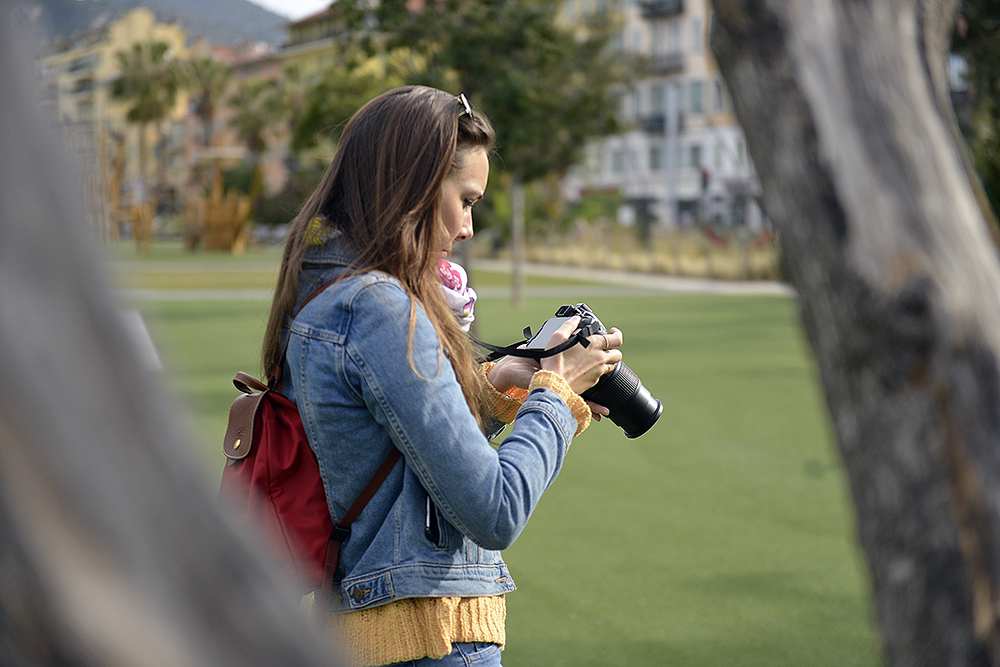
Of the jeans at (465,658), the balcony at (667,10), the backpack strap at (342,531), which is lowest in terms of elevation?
the jeans at (465,658)

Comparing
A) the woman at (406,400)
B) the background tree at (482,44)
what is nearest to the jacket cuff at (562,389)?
the woman at (406,400)

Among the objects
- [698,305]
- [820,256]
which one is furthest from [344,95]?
[820,256]

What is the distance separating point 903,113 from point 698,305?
686 inches

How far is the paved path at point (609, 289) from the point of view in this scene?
63.5 ft

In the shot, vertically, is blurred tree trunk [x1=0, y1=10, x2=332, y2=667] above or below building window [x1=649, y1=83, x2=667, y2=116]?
above

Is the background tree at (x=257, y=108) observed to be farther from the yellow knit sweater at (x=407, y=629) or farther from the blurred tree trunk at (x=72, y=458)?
the blurred tree trunk at (x=72, y=458)

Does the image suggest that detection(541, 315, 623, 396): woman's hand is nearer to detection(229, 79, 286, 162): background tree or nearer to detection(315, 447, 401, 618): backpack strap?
detection(315, 447, 401, 618): backpack strap

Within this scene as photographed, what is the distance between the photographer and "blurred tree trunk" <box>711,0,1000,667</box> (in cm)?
85

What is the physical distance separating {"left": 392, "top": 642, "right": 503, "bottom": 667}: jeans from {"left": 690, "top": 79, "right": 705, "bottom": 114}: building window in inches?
2369

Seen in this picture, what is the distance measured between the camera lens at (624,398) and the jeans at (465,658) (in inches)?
21.0

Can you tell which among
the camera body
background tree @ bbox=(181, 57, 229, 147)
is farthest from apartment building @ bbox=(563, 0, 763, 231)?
the camera body

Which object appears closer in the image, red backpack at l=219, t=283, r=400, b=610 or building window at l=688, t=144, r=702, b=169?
red backpack at l=219, t=283, r=400, b=610

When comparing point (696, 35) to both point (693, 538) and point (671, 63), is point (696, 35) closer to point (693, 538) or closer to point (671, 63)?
point (671, 63)

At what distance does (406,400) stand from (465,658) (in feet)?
1.49
